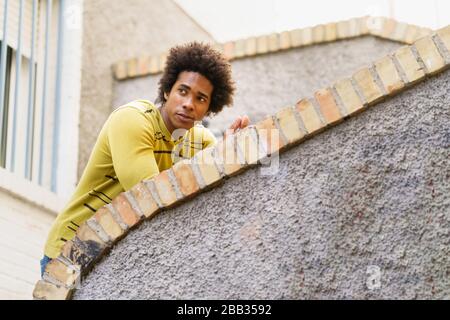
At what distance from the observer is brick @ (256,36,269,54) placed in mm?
7996

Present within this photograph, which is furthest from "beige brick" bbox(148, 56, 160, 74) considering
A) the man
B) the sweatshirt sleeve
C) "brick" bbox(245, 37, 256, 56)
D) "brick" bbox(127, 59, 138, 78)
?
the sweatshirt sleeve

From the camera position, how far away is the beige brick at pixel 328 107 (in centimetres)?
337

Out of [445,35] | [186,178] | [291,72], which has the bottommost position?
[186,178]

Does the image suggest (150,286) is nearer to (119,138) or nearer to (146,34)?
(119,138)

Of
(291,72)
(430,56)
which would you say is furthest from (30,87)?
(430,56)

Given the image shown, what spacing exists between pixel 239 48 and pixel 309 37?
75 cm

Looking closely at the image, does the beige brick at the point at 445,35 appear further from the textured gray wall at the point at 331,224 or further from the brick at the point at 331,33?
the brick at the point at 331,33

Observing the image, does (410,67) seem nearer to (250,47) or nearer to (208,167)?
(208,167)

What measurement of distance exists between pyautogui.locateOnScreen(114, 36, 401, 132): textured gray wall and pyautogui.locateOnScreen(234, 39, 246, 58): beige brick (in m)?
0.07

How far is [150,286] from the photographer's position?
3.49 meters

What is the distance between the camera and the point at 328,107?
339 centimetres

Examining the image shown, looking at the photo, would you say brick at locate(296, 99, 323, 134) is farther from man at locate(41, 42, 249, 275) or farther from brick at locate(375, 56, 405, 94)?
man at locate(41, 42, 249, 275)

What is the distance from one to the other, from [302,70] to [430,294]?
4.93 m

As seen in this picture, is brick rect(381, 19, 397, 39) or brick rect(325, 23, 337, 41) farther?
brick rect(325, 23, 337, 41)
